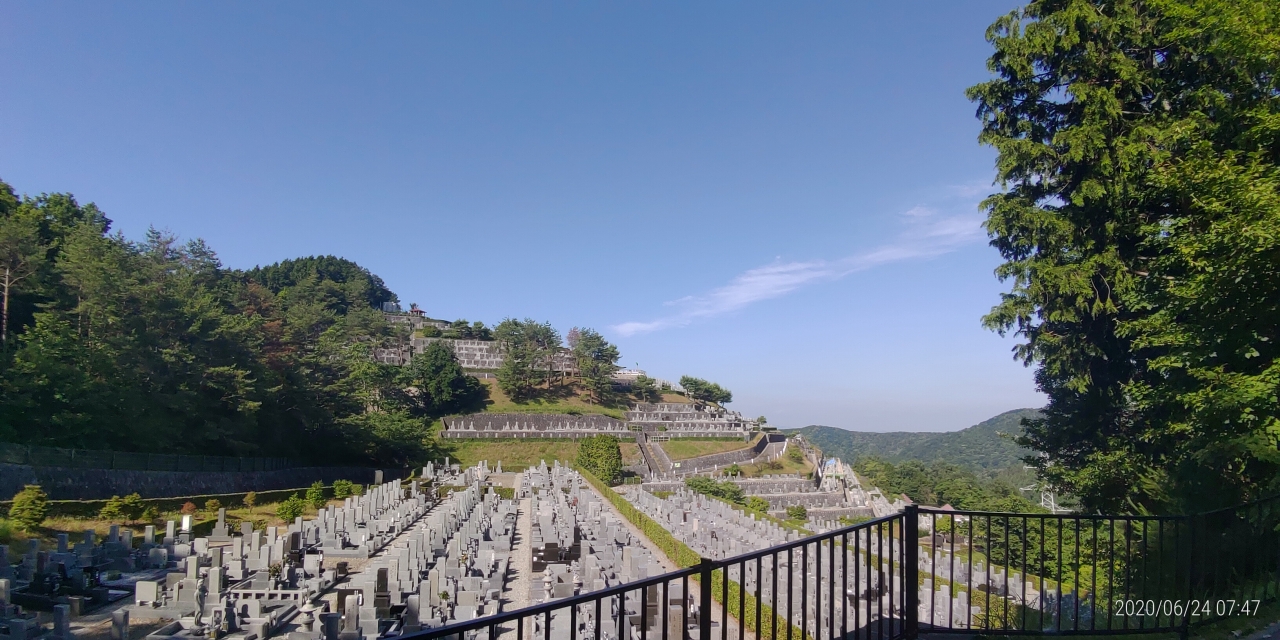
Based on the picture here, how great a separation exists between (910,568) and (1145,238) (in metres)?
11.7

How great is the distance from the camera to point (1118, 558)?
42.1 ft

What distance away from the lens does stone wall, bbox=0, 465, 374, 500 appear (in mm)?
19250

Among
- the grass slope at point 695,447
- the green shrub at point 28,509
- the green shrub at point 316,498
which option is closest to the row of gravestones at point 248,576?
the green shrub at point 28,509

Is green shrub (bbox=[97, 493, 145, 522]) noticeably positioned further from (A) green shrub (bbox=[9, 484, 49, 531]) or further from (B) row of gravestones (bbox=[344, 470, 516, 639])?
(B) row of gravestones (bbox=[344, 470, 516, 639])

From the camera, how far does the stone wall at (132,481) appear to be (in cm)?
1925

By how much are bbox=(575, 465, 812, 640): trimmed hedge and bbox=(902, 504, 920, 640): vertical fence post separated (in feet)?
2.55

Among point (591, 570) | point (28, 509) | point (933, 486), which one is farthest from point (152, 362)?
point (933, 486)

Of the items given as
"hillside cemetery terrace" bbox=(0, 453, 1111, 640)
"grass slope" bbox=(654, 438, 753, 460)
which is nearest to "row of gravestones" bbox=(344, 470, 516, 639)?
"hillside cemetery terrace" bbox=(0, 453, 1111, 640)

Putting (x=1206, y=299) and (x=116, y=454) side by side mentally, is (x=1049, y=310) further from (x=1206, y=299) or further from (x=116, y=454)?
(x=116, y=454)

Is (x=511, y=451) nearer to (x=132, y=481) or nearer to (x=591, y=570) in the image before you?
(x=132, y=481)

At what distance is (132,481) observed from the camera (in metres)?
22.8

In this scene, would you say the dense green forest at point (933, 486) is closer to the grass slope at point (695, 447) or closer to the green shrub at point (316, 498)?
the grass slope at point (695, 447)

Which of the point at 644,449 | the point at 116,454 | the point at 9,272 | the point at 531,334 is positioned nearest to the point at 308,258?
the point at 531,334

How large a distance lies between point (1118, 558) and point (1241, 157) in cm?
797
